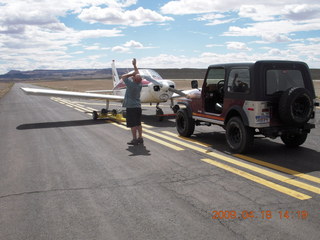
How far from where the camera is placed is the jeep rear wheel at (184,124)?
9312 millimetres

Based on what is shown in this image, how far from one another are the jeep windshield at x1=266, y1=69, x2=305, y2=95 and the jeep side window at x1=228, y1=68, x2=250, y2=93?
0.45m

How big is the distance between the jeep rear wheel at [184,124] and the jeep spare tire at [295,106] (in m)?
3.11

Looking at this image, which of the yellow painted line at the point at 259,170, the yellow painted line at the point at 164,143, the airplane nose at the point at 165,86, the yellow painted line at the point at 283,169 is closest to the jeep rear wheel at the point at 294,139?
the yellow painted line at the point at 283,169

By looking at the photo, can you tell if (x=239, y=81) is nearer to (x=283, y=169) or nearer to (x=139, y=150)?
(x=283, y=169)

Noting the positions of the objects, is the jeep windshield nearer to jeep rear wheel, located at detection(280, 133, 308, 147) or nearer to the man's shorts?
jeep rear wheel, located at detection(280, 133, 308, 147)

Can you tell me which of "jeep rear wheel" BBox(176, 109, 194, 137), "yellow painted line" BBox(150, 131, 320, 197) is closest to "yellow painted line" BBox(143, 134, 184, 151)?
"yellow painted line" BBox(150, 131, 320, 197)

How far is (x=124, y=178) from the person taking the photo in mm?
5727

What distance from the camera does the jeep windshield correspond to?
6836 millimetres

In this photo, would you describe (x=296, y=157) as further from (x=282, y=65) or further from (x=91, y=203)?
(x=91, y=203)

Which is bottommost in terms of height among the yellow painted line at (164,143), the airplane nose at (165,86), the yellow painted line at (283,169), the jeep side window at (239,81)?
the yellow painted line at (164,143)

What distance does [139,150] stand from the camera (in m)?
8.02

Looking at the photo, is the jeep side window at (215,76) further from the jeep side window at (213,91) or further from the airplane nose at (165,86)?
the airplane nose at (165,86)

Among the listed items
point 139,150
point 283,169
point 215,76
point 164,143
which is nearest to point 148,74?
point 215,76

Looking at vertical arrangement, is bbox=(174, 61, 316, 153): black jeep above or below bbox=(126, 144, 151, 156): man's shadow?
above
